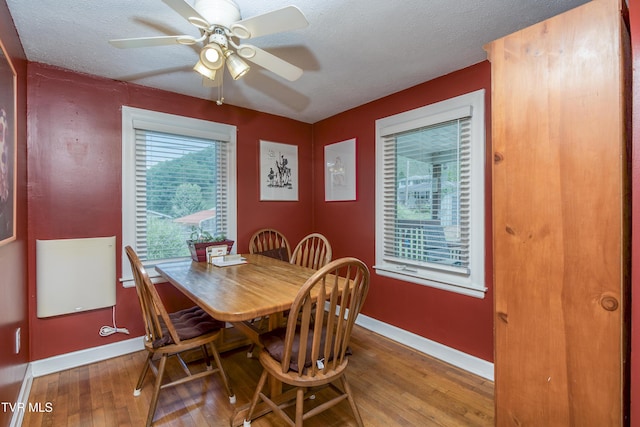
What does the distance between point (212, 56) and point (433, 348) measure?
2528 mm

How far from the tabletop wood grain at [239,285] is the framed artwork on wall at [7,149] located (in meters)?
0.82

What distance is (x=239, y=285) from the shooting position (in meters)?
1.75

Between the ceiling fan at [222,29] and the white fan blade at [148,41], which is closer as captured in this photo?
the ceiling fan at [222,29]

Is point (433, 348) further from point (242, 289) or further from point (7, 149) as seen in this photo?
point (7, 149)

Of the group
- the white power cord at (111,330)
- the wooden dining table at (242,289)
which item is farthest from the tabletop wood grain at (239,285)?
the white power cord at (111,330)

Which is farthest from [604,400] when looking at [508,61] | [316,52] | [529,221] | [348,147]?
[348,147]

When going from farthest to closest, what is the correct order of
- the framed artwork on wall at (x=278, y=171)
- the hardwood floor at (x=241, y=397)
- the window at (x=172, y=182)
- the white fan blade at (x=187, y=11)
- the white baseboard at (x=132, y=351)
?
the framed artwork on wall at (x=278, y=171) < the window at (x=172, y=182) < the white baseboard at (x=132, y=351) < the hardwood floor at (x=241, y=397) < the white fan blade at (x=187, y=11)

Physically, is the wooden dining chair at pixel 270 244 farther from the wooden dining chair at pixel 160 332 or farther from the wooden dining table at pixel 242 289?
the wooden dining chair at pixel 160 332

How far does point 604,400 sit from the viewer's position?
89cm

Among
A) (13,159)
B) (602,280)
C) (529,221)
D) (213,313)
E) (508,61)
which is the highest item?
(508,61)

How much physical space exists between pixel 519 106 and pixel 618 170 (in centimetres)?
35

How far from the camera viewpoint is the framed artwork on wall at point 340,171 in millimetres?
3145

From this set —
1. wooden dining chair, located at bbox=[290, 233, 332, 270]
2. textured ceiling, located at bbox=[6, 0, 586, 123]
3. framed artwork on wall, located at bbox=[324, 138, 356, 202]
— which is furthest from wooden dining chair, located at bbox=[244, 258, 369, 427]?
framed artwork on wall, located at bbox=[324, 138, 356, 202]

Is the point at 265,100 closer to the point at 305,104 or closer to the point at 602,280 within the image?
the point at 305,104
